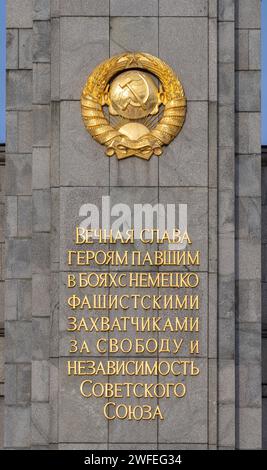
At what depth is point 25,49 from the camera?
146 ft

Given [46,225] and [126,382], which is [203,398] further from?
[46,225]

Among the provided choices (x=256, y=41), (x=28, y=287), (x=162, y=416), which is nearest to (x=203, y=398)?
(x=162, y=416)

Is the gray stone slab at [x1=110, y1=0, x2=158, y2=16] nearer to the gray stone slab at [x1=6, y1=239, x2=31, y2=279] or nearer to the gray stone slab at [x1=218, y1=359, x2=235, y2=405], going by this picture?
the gray stone slab at [x1=6, y1=239, x2=31, y2=279]

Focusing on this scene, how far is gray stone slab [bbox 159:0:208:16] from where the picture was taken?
43781mm

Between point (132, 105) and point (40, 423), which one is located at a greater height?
point (132, 105)

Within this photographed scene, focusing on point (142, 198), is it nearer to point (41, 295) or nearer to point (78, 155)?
point (78, 155)

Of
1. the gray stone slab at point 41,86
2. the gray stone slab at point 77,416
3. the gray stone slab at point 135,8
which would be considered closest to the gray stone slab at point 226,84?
the gray stone slab at point 135,8

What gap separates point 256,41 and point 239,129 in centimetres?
161

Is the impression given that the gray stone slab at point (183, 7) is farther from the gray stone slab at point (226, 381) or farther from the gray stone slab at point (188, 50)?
the gray stone slab at point (226, 381)

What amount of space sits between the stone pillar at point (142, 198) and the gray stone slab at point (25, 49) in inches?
14.7

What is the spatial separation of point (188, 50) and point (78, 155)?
8.72 ft

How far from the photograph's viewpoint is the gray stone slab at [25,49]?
4441 cm

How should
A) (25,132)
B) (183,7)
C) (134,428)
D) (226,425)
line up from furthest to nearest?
(25,132) < (183,7) < (226,425) < (134,428)

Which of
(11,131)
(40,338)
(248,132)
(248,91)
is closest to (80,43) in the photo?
(11,131)
